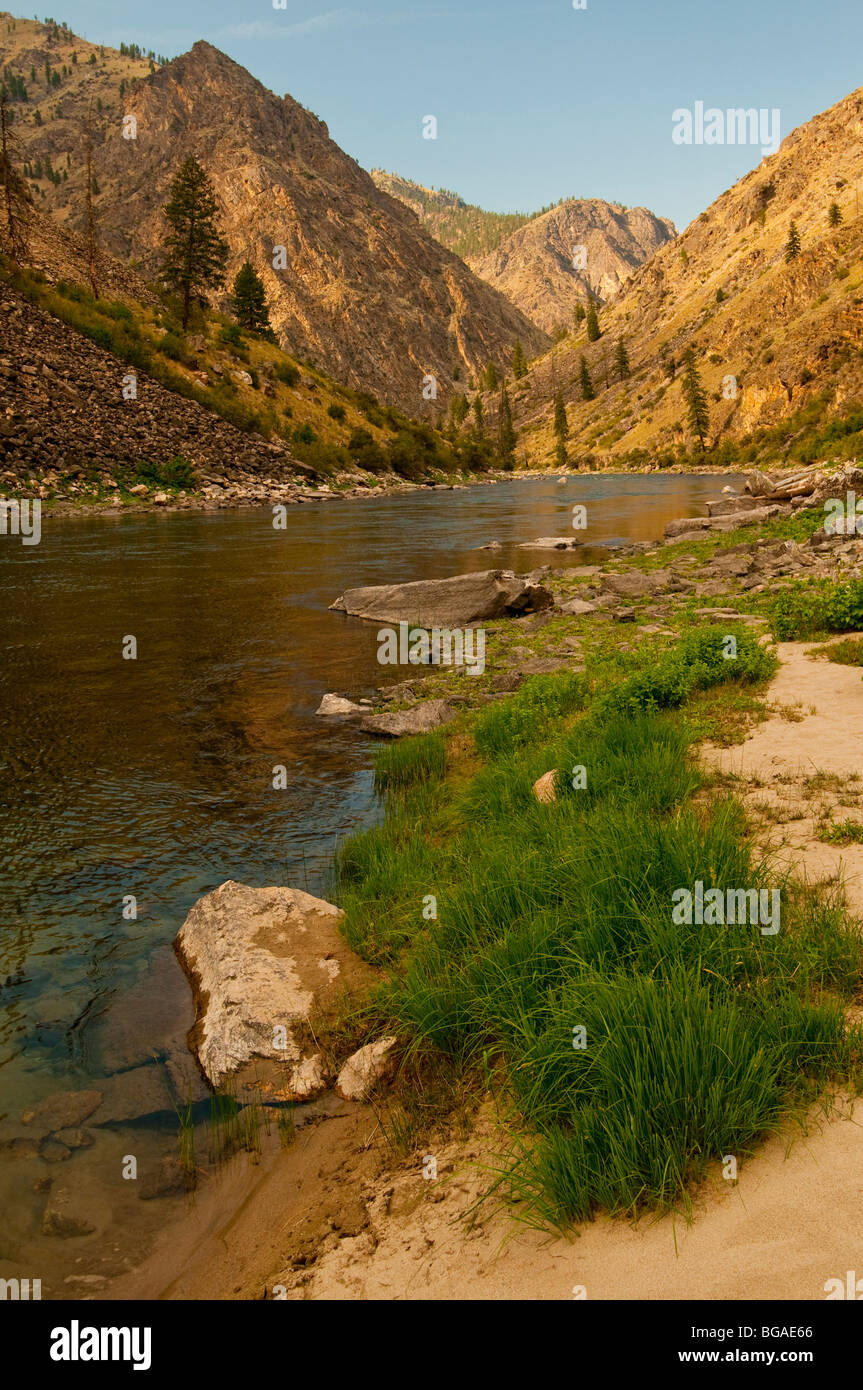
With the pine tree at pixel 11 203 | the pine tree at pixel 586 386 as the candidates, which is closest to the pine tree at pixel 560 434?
the pine tree at pixel 586 386

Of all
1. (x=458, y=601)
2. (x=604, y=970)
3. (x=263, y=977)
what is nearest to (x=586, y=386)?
(x=458, y=601)

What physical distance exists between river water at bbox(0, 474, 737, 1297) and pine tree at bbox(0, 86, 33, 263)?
158 ft

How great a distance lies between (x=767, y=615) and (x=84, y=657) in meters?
13.1

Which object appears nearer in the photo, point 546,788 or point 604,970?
point 604,970

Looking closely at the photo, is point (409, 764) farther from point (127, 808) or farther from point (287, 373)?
point (287, 373)

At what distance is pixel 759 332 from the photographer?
11719cm

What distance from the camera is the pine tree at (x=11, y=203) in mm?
57847

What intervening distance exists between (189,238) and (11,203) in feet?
53.2

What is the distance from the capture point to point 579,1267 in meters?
3.16

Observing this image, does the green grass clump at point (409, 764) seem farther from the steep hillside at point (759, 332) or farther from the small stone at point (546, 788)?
the steep hillside at point (759, 332)

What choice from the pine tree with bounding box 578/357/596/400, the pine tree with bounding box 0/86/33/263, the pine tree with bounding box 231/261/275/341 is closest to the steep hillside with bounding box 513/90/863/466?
the pine tree with bounding box 578/357/596/400

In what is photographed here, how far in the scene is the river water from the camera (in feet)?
15.0

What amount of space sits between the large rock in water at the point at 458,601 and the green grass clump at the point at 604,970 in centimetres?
1031

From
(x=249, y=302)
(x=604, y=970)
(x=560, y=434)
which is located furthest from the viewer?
(x=560, y=434)
